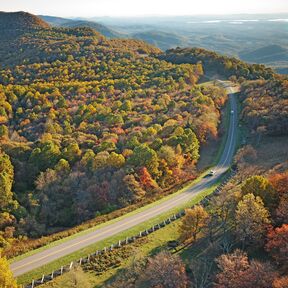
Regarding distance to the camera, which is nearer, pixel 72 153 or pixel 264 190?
pixel 264 190

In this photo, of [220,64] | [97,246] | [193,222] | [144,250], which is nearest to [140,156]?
[97,246]

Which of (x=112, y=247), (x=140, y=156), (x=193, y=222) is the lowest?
(x=112, y=247)

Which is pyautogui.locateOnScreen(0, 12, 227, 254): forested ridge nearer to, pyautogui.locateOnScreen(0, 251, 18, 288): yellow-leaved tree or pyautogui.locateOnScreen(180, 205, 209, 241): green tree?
pyautogui.locateOnScreen(0, 251, 18, 288): yellow-leaved tree

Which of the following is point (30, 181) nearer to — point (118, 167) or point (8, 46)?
point (118, 167)

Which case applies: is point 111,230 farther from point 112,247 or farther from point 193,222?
point 193,222

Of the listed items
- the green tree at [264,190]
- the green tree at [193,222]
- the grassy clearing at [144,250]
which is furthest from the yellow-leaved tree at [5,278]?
the green tree at [264,190]

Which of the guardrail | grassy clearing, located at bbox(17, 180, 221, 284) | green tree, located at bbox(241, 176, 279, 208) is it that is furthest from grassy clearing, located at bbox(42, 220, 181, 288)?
green tree, located at bbox(241, 176, 279, 208)

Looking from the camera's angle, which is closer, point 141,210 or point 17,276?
point 17,276

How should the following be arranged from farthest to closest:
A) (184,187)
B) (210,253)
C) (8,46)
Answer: (8,46), (184,187), (210,253)

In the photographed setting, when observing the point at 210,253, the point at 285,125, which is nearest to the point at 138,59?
the point at 285,125

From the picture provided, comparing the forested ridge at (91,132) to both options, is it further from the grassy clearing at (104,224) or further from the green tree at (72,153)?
the grassy clearing at (104,224)

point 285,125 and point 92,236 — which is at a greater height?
point 285,125
